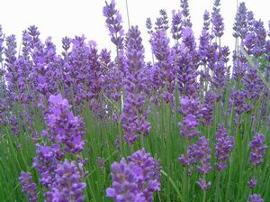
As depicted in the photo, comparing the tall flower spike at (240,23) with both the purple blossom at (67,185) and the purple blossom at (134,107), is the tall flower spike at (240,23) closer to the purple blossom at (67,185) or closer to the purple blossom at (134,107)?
the purple blossom at (134,107)

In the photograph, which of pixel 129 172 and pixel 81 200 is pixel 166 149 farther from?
pixel 129 172

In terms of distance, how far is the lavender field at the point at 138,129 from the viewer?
6.56 ft

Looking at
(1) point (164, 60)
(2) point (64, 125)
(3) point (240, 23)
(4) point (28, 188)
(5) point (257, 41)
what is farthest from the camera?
(3) point (240, 23)

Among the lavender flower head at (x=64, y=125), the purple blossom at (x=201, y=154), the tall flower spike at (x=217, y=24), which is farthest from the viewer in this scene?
the tall flower spike at (x=217, y=24)

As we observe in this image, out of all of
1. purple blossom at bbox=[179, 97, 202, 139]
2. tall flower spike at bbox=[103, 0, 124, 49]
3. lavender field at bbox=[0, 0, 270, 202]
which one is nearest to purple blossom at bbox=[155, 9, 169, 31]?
lavender field at bbox=[0, 0, 270, 202]

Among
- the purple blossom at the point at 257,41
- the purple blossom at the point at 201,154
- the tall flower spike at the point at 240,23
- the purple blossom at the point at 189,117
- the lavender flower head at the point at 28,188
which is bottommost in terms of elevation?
the lavender flower head at the point at 28,188

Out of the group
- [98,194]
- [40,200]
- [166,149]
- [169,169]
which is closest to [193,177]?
[169,169]

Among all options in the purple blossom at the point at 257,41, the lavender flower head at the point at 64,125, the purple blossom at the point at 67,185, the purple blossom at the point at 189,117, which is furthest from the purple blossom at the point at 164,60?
the purple blossom at the point at 67,185

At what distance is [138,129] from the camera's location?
2650 mm

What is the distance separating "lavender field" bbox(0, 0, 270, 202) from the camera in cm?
200

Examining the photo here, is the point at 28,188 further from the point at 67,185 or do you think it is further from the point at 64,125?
the point at 67,185

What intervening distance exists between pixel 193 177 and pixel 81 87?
1257mm

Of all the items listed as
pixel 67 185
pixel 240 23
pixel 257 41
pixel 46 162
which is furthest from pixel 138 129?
pixel 240 23

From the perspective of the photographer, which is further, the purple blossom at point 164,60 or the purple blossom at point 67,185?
the purple blossom at point 164,60
